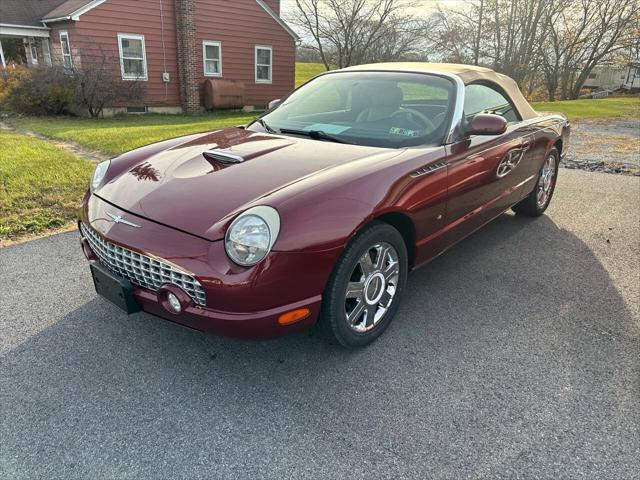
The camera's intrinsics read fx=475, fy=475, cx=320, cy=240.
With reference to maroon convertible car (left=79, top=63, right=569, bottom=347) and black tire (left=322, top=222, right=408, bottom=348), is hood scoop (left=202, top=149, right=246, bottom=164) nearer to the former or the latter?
maroon convertible car (left=79, top=63, right=569, bottom=347)

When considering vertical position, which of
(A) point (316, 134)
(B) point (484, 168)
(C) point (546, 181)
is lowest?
(C) point (546, 181)

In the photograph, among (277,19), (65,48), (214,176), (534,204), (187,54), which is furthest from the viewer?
(277,19)

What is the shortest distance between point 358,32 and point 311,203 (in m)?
27.8

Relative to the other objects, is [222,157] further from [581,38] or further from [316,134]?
[581,38]

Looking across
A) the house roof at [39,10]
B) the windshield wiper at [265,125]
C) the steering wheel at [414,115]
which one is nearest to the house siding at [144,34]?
the house roof at [39,10]

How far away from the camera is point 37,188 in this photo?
5461 millimetres

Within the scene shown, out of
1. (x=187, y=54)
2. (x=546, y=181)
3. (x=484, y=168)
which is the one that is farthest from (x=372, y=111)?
(x=187, y=54)

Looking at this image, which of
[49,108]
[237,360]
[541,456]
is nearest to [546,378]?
[541,456]

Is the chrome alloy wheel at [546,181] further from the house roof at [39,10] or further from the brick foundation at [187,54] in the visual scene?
the house roof at [39,10]

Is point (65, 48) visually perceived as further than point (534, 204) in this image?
Yes

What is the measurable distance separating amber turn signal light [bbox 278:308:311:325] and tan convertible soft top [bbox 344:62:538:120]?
2.26 meters

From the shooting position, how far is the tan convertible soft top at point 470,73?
3.65 meters

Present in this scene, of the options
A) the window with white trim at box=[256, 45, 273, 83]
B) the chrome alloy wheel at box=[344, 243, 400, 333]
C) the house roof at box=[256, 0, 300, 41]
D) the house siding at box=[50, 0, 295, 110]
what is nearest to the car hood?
the chrome alloy wheel at box=[344, 243, 400, 333]

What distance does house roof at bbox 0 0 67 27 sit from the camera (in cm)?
1716
